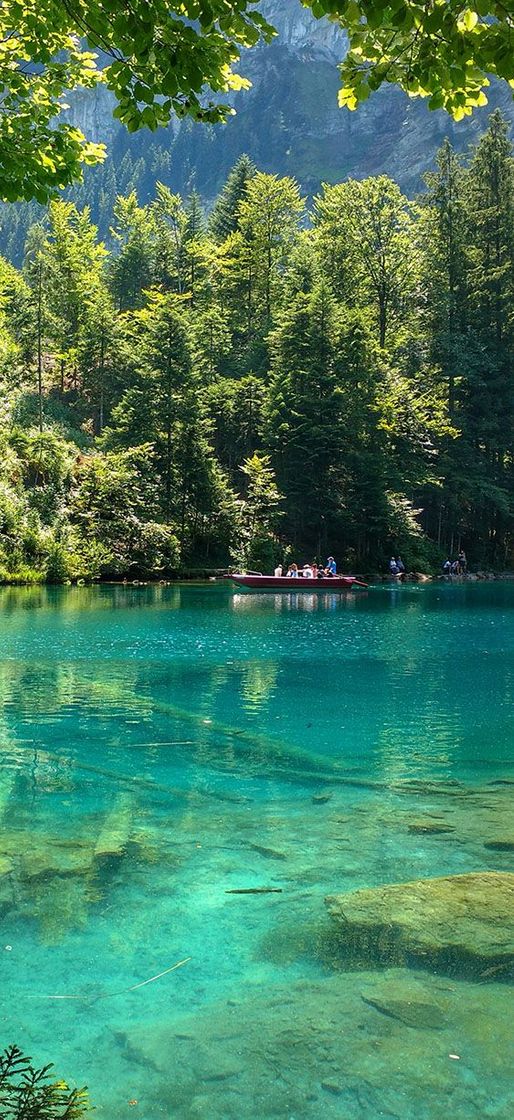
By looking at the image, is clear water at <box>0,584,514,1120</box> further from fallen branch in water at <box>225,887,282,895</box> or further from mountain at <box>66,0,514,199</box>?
mountain at <box>66,0,514,199</box>

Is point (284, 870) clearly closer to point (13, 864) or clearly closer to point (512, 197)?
point (13, 864)

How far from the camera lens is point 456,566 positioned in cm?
4766

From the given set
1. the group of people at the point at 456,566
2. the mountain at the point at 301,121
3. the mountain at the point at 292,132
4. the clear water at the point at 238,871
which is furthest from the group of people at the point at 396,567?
the mountain at the point at 301,121

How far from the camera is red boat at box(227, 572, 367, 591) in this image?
3419 cm

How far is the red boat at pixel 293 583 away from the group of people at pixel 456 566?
1364 cm

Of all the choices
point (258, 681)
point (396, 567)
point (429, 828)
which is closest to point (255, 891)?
point (429, 828)

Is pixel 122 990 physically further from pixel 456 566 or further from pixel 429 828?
pixel 456 566

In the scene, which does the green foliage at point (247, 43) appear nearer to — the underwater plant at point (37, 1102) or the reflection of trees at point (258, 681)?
the underwater plant at point (37, 1102)

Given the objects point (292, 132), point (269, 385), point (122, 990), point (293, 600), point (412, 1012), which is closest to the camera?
point (412, 1012)

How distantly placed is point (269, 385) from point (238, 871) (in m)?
43.5

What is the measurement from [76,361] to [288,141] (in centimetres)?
13922

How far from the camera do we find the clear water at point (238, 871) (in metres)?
3.60

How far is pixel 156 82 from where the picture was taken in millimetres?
4914

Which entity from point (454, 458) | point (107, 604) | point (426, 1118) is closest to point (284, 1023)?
point (426, 1118)
